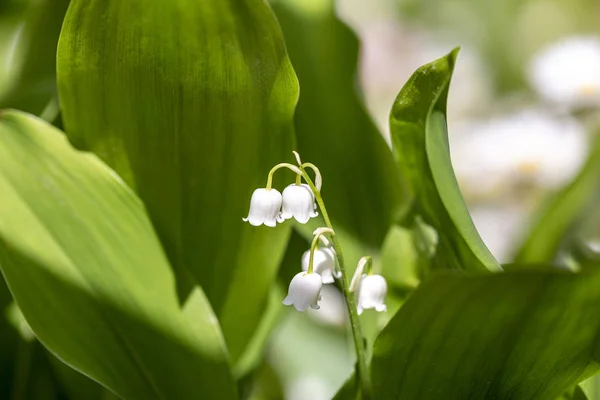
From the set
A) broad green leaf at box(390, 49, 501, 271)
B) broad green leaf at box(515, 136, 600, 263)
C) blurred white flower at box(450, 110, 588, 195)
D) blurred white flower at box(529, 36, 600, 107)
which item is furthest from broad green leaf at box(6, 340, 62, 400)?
blurred white flower at box(529, 36, 600, 107)

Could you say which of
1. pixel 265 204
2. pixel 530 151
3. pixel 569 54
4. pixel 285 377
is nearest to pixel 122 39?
pixel 265 204

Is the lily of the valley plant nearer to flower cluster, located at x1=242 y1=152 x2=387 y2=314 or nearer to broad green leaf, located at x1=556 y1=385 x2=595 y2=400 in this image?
flower cluster, located at x1=242 y1=152 x2=387 y2=314

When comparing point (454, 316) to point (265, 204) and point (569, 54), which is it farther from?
point (569, 54)

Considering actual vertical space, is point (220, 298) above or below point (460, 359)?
below

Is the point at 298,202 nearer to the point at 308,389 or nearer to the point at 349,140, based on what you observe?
the point at 349,140

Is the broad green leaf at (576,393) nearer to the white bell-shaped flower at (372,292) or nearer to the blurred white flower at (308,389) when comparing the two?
the white bell-shaped flower at (372,292)

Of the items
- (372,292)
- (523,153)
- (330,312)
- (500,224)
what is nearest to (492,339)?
(372,292)

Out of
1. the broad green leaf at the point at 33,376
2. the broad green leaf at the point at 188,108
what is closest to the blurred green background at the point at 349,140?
the broad green leaf at the point at 33,376
